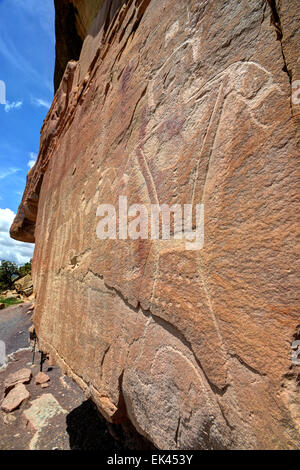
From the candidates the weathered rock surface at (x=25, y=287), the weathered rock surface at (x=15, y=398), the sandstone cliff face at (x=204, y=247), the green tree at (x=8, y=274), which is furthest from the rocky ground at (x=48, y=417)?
the green tree at (x=8, y=274)

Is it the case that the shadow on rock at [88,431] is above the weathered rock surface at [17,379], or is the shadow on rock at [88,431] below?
above

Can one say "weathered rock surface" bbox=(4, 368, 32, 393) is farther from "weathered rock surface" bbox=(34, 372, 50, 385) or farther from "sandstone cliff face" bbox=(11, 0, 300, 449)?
"sandstone cliff face" bbox=(11, 0, 300, 449)

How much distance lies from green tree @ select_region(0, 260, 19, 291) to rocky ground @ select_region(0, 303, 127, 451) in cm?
1591

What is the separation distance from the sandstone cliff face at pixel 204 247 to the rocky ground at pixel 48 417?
125cm

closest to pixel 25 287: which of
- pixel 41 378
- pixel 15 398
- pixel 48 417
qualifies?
pixel 41 378

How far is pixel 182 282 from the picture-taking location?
2.66 ft

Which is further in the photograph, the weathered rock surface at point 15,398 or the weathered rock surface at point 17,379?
the weathered rock surface at point 17,379

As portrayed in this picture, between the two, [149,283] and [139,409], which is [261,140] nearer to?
[149,283]

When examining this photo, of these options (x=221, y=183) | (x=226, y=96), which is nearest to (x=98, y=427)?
(x=221, y=183)

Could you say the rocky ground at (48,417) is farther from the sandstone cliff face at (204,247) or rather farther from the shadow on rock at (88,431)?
the sandstone cliff face at (204,247)

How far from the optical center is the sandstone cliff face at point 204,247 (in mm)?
576

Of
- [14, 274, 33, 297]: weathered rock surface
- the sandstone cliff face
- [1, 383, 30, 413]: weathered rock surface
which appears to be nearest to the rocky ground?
[1, 383, 30, 413]: weathered rock surface

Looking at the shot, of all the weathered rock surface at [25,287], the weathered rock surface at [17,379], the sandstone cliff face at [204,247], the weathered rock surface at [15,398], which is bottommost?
the weathered rock surface at [25,287]

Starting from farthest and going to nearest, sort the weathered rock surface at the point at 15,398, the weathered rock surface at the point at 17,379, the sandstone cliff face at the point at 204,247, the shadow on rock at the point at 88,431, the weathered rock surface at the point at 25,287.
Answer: the weathered rock surface at the point at 25,287, the weathered rock surface at the point at 17,379, the weathered rock surface at the point at 15,398, the shadow on rock at the point at 88,431, the sandstone cliff face at the point at 204,247
